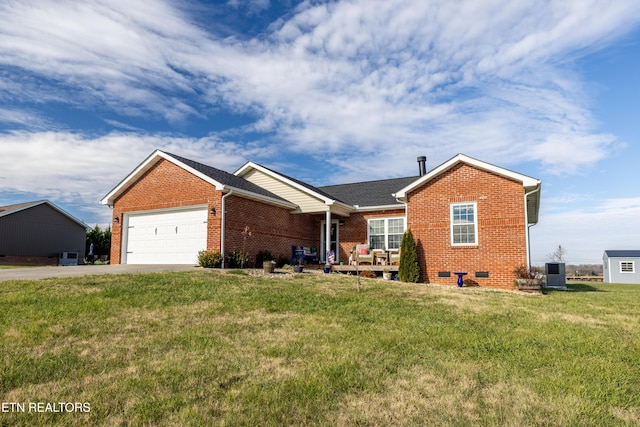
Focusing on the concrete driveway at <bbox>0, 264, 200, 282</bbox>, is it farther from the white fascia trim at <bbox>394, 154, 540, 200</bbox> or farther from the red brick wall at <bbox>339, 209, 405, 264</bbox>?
the white fascia trim at <bbox>394, 154, 540, 200</bbox>

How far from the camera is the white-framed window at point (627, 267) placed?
3153 centimetres

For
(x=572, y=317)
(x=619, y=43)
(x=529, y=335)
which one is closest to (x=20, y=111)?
(x=529, y=335)

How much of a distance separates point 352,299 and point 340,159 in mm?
15813

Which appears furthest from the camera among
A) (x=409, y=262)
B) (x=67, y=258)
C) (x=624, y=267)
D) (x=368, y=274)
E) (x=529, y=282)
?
(x=624, y=267)

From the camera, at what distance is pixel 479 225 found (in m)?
14.3

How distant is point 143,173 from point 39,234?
19.8m

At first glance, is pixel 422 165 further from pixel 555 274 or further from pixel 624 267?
pixel 624 267

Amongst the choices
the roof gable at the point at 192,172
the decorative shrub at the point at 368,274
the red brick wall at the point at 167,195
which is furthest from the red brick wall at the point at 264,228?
the decorative shrub at the point at 368,274

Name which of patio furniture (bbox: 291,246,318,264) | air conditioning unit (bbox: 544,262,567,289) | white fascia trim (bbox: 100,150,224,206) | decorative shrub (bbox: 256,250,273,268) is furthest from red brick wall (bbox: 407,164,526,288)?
white fascia trim (bbox: 100,150,224,206)

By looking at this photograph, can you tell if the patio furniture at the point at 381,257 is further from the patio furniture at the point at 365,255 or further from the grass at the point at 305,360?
the grass at the point at 305,360

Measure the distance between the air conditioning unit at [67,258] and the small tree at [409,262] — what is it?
28392mm

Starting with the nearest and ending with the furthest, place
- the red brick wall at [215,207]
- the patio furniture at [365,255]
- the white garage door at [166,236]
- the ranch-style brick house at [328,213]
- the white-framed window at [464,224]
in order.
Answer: the ranch-style brick house at [328,213] < the white-framed window at [464,224] < the red brick wall at [215,207] < the white garage door at [166,236] < the patio furniture at [365,255]

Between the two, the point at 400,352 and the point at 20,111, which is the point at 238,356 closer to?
the point at 400,352

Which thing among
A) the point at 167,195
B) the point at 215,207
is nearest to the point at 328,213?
the point at 215,207
